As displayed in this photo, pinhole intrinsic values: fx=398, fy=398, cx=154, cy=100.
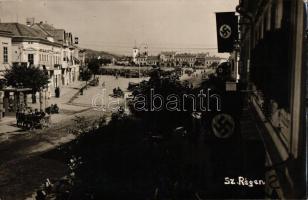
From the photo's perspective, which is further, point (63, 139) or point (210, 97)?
point (63, 139)

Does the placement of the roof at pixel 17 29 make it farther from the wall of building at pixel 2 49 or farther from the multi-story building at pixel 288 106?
the multi-story building at pixel 288 106

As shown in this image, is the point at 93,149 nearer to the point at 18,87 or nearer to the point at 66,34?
the point at 18,87

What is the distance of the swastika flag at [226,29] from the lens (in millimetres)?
10555

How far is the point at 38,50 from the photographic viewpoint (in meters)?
37.8

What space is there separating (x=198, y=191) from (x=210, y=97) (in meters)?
1.86

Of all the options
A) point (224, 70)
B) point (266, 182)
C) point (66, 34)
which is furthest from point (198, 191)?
point (66, 34)

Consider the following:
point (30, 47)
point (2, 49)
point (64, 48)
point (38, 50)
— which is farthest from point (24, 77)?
point (64, 48)

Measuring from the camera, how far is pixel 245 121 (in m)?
10.9

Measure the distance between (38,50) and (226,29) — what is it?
30.0m

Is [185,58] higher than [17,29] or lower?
higher

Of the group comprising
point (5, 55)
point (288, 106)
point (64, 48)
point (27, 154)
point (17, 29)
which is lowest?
point (27, 154)

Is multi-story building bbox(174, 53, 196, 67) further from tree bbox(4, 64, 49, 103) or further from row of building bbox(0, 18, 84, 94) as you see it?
tree bbox(4, 64, 49, 103)

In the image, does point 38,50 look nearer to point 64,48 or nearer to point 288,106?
point 64,48

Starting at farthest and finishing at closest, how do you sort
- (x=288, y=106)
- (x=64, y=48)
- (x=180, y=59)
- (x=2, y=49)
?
(x=180, y=59), (x=64, y=48), (x=2, y=49), (x=288, y=106)
